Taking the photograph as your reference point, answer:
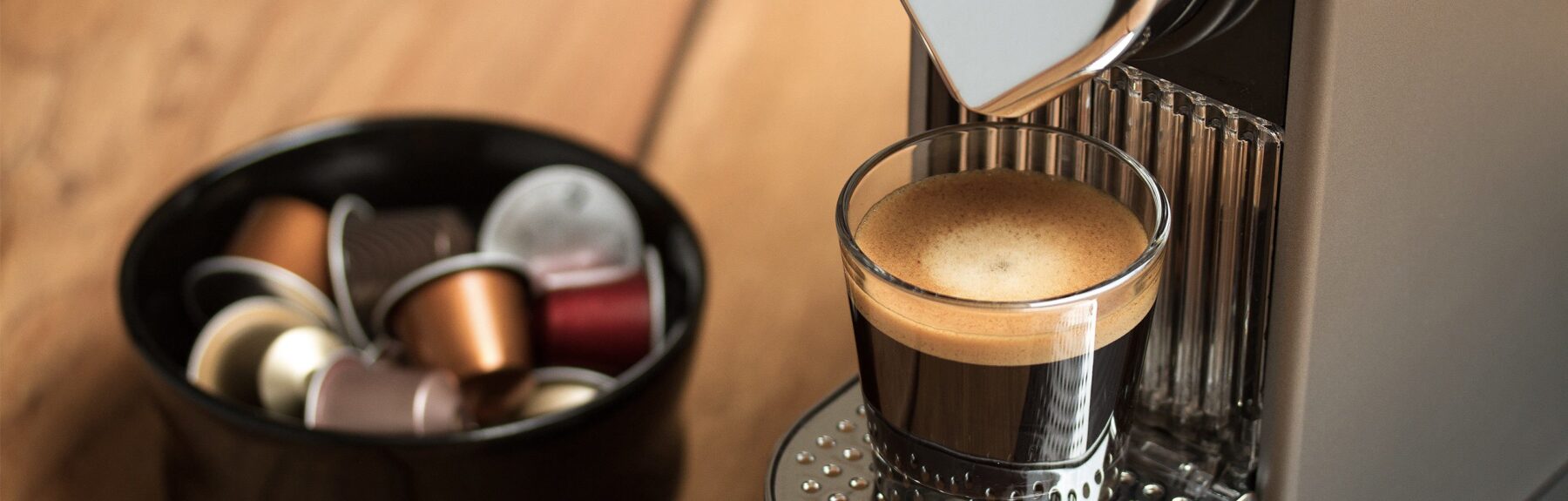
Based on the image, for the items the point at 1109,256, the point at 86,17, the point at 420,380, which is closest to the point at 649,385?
the point at 420,380

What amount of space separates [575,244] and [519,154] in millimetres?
44

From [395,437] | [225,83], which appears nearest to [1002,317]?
[395,437]

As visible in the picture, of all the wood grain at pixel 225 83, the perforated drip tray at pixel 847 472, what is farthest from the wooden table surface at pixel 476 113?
the perforated drip tray at pixel 847 472

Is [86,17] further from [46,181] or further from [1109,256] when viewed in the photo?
[1109,256]

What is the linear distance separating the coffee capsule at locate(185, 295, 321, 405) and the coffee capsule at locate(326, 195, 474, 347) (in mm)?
31

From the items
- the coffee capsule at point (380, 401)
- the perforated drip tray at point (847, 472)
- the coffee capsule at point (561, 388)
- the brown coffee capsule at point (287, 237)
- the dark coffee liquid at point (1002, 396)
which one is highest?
the dark coffee liquid at point (1002, 396)

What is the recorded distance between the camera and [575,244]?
0.53m

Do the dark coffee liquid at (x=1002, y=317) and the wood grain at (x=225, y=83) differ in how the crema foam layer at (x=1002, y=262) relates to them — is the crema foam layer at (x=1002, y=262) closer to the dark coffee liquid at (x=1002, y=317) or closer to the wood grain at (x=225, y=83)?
the dark coffee liquid at (x=1002, y=317)

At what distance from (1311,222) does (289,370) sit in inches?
13.3

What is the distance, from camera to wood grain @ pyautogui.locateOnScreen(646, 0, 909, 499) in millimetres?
492

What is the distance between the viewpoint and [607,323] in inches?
19.7

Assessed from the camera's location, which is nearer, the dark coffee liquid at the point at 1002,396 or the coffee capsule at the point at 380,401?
the dark coffee liquid at the point at 1002,396

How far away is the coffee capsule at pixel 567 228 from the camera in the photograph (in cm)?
52

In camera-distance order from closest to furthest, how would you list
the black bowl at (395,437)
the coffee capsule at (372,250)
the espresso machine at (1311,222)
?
the espresso machine at (1311,222), the black bowl at (395,437), the coffee capsule at (372,250)
